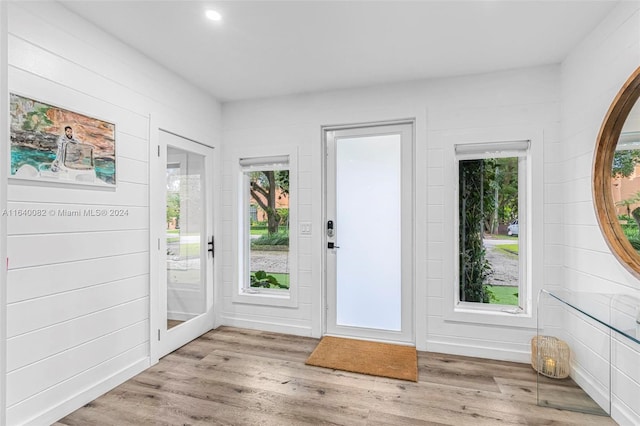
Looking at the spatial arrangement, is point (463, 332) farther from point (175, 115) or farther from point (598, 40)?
point (175, 115)

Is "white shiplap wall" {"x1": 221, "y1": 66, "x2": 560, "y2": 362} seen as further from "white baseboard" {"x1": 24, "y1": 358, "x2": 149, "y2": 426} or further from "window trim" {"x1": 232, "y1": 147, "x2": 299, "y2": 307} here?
"white baseboard" {"x1": 24, "y1": 358, "x2": 149, "y2": 426}

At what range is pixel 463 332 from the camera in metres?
3.09

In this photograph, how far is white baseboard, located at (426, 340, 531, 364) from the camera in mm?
2934

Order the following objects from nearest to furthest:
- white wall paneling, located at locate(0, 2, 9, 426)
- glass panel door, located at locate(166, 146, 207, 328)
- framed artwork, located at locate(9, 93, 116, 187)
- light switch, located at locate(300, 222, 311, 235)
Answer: white wall paneling, located at locate(0, 2, 9, 426) → framed artwork, located at locate(9, 93, 116, 187) → glass panel door, located at locate(166, 146, 207, 328) → light switch, located at locate(300, 222, 311, 235)

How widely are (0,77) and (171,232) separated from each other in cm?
253

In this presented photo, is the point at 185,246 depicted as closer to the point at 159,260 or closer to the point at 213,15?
the point at 159,260

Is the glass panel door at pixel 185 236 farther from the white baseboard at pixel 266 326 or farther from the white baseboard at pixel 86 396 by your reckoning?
the white baseboard at pixel 86 396

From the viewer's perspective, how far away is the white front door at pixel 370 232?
10.9 ft

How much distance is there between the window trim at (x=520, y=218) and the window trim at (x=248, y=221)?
1566 millimetres

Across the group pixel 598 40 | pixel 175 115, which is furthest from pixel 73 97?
pixel 598 40

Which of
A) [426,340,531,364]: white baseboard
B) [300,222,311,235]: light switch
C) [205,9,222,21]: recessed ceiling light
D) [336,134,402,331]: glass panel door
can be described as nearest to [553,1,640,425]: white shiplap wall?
[426,340,531,364]: white baseboard

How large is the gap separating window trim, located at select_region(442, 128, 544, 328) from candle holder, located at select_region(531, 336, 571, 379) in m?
0.24

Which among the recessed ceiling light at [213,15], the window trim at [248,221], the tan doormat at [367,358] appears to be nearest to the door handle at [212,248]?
the window trim at [248,221]

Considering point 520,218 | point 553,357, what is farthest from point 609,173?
point 553,357
